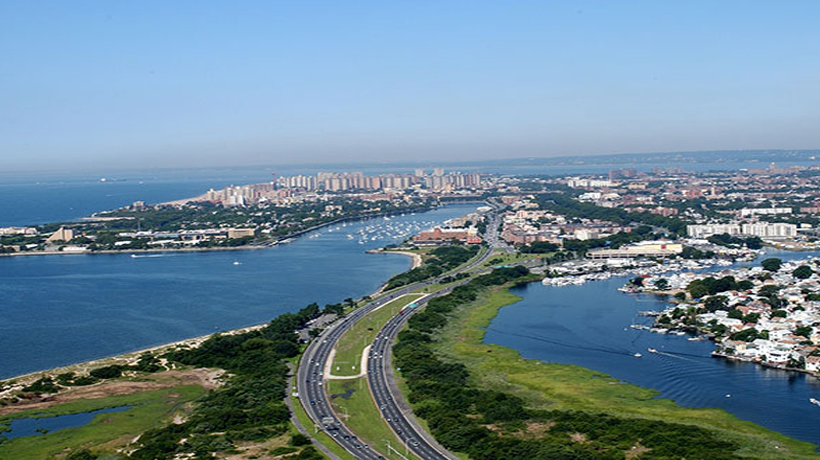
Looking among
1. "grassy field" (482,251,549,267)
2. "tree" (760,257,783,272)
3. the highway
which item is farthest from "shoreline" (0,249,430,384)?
"tree" (760,257,783,272)

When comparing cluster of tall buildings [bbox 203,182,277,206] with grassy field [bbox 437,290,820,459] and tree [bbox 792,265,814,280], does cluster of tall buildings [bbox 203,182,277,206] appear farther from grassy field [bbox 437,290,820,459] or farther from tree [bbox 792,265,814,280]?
grassy field [bbox 437,290,820,459]

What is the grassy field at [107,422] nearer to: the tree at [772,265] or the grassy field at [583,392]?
the grassy field at [583,392]

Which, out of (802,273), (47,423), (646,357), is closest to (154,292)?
(47,423)

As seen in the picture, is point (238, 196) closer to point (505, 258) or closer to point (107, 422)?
point (505, 258)

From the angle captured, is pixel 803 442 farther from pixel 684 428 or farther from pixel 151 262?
pixel 151 262

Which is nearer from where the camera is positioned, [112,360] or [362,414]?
[362,414]

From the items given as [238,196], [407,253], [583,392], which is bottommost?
[407,253]
